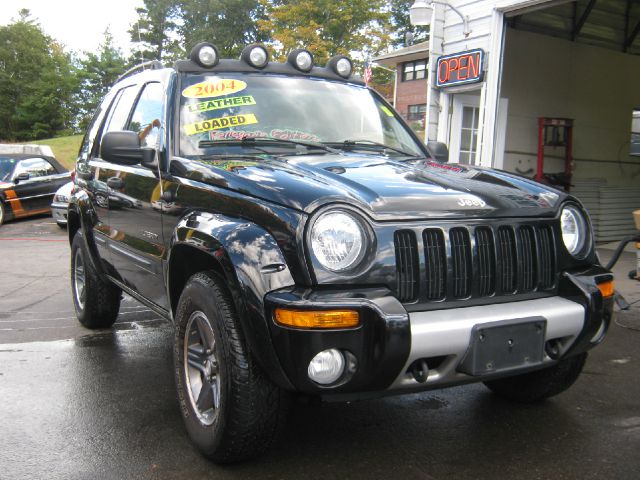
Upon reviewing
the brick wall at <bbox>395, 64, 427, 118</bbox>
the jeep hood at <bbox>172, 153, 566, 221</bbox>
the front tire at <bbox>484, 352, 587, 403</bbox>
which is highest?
the brick wall at <bbox>395, 64, 427, 118</bbox>

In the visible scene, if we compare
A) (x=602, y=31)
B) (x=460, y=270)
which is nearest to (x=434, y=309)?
(x=460, y=270)

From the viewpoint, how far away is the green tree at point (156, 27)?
5000 cm

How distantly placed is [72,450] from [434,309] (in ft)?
6.18

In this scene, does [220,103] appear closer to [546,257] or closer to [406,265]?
[406,265]

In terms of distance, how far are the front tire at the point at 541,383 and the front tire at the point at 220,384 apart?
59.9 inches

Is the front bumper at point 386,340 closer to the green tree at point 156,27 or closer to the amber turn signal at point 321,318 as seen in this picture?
the amber turn signal at point 321,318

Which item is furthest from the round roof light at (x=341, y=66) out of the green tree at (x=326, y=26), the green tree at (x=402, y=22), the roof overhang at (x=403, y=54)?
the green tree at (x=402, y=22)

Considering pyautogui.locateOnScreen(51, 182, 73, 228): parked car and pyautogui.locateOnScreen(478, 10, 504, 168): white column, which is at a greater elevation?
pyautogui.locateOnScreen(478, 10, 504, 168): white column

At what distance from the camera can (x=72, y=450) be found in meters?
3.01

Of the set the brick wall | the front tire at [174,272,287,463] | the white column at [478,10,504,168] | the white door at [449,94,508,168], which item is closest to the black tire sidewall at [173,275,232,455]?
the front tire at [174,272,287,463]

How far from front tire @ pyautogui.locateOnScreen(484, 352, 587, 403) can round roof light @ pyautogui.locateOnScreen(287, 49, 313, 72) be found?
227 cm

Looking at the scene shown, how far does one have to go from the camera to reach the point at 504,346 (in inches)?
99.6

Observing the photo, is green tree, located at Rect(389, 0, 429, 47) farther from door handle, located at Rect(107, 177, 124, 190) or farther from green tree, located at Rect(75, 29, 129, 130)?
door handle, located at Rect(107, 177, 124, 190)

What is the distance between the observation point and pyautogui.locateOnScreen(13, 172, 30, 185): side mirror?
1350cm
